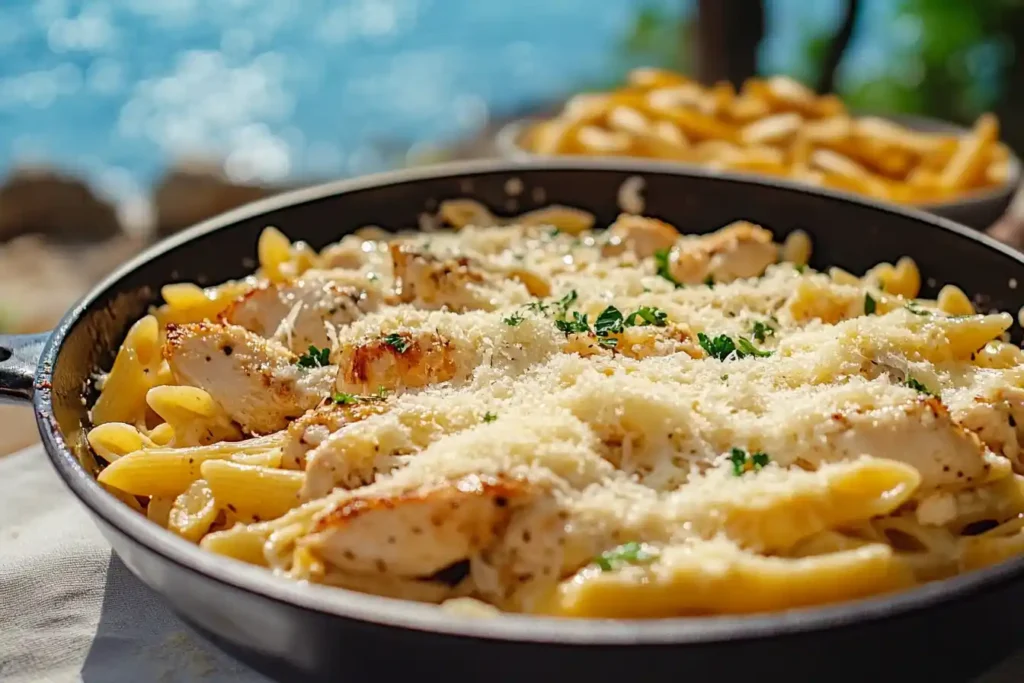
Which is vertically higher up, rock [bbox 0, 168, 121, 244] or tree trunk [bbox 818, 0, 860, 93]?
tree trunk [bbox 818, 0, 860, 93]

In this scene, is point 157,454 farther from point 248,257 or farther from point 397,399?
point 248,257

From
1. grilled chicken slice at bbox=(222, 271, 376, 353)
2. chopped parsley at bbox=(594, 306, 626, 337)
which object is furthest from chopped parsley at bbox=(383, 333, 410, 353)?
chopped parsley at bbox=(594, 306, 626, 337)

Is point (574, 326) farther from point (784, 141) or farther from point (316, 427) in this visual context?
point (784, 141)

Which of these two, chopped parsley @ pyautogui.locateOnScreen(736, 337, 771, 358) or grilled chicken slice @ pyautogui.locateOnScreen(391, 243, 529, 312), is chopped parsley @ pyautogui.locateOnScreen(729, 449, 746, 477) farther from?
grilled chicken slice @ pyautogui.locateOnScreen(391, 243, 529, 312)

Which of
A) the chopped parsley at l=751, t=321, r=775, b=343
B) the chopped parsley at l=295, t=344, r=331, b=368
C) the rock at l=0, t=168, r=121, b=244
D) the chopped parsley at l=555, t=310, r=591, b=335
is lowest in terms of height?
the rock at l=0, t=168, r=121, b=244

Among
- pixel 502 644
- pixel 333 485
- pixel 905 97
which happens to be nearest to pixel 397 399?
pixel 333 485

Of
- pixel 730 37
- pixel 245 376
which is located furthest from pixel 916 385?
pixel 730 37
